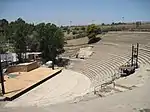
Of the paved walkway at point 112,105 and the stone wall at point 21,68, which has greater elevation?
the paved walkway at point 112,105

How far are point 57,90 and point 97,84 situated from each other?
152 inches

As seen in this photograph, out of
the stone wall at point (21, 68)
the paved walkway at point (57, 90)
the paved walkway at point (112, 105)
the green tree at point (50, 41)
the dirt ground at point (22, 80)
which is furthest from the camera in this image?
the green tree at point (50, 41)

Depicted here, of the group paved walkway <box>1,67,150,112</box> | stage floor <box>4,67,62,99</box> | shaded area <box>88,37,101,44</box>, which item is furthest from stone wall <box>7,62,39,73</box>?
shaded area <box>88,37,101,44</box>

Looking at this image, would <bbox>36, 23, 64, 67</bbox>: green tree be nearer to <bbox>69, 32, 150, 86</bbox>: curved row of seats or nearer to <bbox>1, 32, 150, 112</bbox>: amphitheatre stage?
<bbox>1, 32, 150, 112</bbox>: amphitheatre stage

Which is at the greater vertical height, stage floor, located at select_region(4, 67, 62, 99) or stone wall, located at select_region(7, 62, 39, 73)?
stone wall, located at select_region(7, 62, 39, 73)

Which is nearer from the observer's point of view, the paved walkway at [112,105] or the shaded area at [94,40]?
the paved walkway at [112,105]

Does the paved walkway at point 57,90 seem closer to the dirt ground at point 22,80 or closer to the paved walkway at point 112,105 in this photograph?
the dirt ground at point 22,80

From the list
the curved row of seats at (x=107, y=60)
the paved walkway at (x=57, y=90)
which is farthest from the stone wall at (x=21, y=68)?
the curved row of seats at (x=107, y=60)

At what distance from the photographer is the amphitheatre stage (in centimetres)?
1252

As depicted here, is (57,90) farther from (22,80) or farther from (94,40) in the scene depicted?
(94,40)

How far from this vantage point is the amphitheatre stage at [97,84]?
12.5 meters

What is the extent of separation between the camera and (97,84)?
21.9m

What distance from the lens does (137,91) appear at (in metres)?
14.5

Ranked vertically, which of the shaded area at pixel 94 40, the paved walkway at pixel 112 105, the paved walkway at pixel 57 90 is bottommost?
the paved walkway at pixel 57 90
